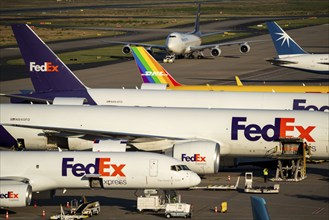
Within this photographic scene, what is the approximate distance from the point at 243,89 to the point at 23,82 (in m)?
31.2

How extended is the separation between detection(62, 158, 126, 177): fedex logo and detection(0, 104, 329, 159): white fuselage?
9.04 metres

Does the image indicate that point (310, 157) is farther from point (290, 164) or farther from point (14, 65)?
point (14, 65)

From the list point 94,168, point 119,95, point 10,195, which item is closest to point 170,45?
point 119,95

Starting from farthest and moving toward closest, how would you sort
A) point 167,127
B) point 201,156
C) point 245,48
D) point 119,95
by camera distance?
point 245,48 < point 119,95 < point 167,127 < point 201,156

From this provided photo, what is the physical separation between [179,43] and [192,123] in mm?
62270

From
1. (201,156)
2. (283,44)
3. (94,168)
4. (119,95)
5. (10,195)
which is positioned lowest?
(10,195)

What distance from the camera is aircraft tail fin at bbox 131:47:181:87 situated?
73688 millimetres

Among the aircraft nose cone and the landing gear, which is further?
the landing gear

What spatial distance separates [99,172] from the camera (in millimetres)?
42875

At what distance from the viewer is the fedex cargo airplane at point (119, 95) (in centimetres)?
6009

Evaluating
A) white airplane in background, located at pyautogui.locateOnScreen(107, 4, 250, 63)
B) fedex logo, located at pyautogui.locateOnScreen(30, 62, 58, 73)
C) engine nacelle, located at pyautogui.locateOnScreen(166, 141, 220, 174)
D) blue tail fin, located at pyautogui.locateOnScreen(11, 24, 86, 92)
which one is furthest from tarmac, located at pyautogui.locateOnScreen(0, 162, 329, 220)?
white airplane in background, located at pyautogui.locateOnScreen(107, 4, 250, 63)

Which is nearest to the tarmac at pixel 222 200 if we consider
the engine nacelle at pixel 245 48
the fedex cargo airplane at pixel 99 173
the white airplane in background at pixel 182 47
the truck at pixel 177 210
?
the truck at pixel 177 210

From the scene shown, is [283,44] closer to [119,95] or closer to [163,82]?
[163,82]

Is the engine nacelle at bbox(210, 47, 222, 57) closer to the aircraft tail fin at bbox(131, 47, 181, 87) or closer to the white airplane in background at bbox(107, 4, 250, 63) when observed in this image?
the white airplane in background at bbox(107, 4, 250, 63)
